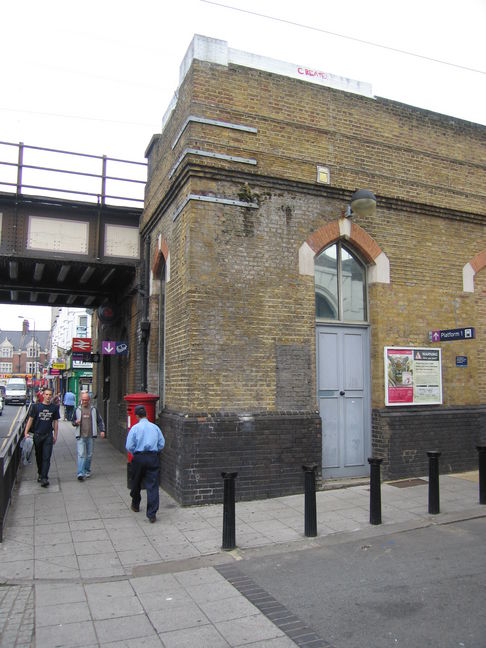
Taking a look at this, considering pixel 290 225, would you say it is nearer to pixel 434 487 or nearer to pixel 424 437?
pixel 424 437

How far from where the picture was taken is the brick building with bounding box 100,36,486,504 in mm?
8578

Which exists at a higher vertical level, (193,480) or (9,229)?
(9,229)

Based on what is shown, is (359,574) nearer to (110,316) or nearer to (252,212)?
(252,212)

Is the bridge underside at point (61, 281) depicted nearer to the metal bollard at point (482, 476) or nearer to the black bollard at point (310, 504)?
the black bollard at point (310, 504)

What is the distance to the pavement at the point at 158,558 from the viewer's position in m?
4.29

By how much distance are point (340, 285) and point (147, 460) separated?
16.2 ft

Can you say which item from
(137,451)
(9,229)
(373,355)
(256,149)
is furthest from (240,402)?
(9,229)

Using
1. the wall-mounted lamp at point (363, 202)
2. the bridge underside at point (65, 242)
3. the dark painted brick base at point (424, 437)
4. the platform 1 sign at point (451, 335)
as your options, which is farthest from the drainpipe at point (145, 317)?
the platform 1 sign at point (451, 335)

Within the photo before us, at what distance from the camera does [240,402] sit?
8.56 m

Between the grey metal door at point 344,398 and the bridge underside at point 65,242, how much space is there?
17.9 ft

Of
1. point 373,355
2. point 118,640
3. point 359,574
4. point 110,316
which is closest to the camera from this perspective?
point 118,640

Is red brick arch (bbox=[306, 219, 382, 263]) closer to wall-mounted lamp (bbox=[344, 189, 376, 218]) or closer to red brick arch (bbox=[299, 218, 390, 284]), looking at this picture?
red brick arch (bbox=[299, 218, 390, 284])

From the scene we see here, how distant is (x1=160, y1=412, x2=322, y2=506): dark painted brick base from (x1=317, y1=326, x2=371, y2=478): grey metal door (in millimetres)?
714

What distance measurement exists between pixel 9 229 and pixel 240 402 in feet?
21.9
